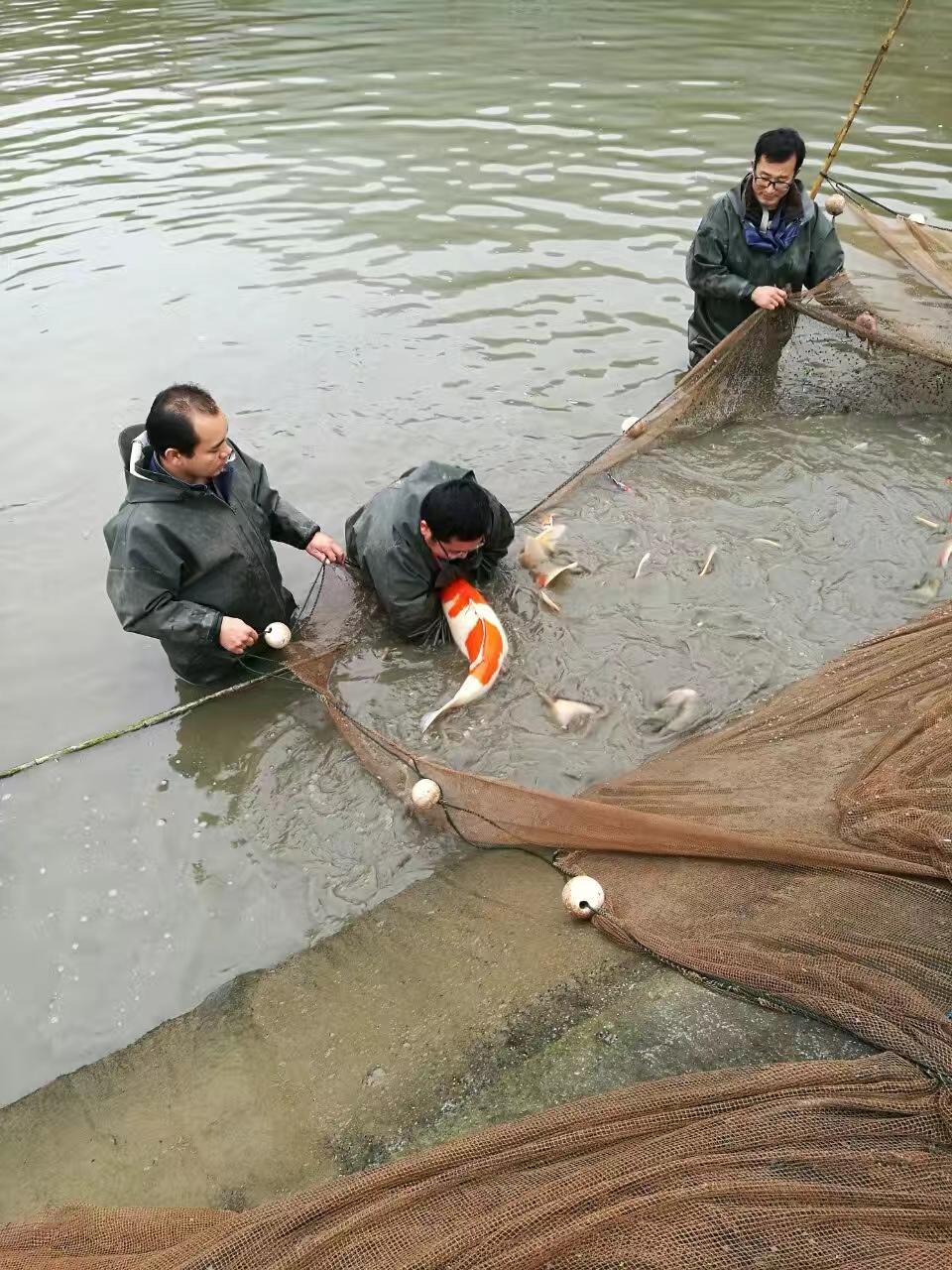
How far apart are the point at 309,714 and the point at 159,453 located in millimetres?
1564

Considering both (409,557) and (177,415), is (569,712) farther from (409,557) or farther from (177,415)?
(177,415)

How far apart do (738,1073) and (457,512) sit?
271 cm

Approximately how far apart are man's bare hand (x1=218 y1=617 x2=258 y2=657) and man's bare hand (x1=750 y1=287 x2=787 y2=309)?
4.13 meters

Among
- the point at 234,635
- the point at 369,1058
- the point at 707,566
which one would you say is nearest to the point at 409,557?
the point at 234,635

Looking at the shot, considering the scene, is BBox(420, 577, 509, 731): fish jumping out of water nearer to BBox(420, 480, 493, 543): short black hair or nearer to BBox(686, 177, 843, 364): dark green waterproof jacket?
BBox(420, 480, 493, 543): short black hair

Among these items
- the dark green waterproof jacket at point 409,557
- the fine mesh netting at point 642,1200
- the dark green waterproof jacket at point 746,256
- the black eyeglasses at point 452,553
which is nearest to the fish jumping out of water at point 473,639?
the dark green waterproof jacket at point 409,557

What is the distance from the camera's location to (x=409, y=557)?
4832 millimetres

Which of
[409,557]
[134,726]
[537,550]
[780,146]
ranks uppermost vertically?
[780,146]

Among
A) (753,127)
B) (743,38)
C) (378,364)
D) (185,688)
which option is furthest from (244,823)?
(743,38)

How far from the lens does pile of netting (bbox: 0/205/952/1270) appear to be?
2.32 meters

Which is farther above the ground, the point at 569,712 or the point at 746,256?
the point at 746,256

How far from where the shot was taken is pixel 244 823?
439 centimetres

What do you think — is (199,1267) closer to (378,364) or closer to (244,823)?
(244,823)

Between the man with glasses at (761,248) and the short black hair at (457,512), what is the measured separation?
Result: 295 centimetres
